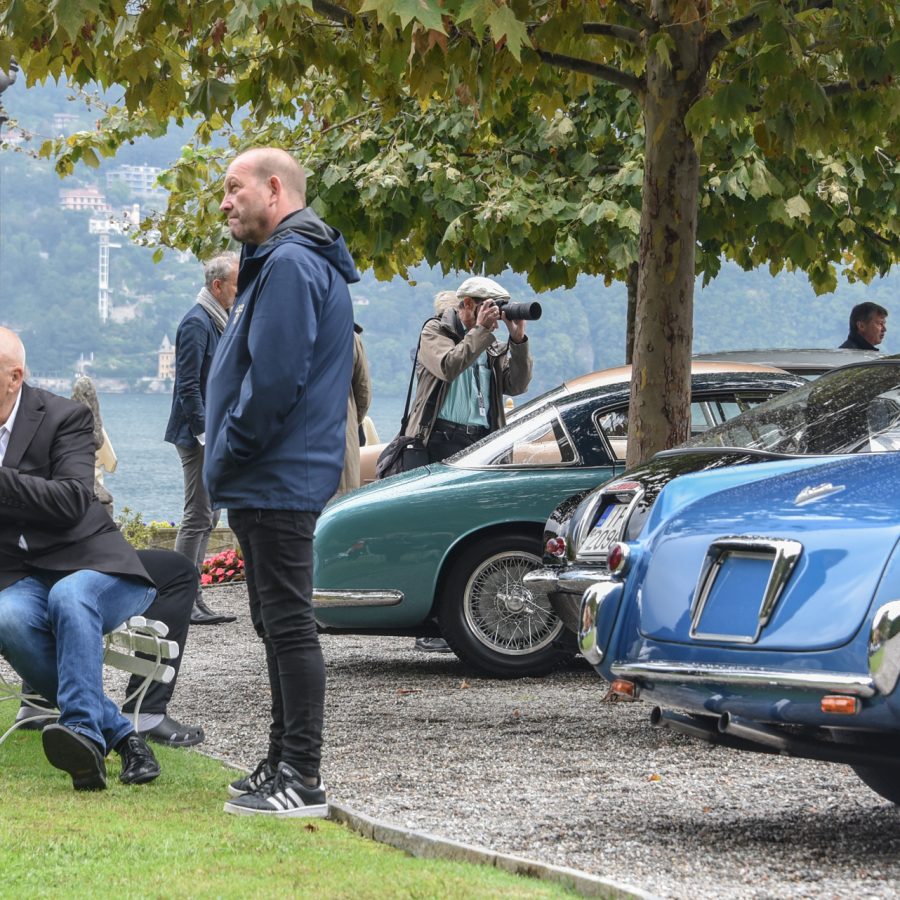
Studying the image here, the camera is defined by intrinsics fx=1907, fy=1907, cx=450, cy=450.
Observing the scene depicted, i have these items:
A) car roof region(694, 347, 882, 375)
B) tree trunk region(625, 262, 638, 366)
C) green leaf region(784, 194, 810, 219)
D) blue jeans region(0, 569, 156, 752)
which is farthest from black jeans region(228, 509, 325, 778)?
tree trunk region(625, 262, 638, 366)

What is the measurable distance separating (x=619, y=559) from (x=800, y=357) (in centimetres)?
713

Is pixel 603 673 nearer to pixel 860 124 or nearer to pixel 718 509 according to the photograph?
pixel 718 509

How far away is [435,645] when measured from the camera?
11820 millimetres

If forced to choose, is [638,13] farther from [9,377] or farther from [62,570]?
[62,570]

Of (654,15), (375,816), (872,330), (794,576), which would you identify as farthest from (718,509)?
(872,330)

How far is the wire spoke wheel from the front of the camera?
10320 mm

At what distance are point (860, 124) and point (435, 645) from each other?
408cm

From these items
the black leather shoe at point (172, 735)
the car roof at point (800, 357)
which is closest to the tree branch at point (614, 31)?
the car roof at point (800, 357)

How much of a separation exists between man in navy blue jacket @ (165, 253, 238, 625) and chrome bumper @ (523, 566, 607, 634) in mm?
3258

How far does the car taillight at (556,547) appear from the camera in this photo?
27.5ft

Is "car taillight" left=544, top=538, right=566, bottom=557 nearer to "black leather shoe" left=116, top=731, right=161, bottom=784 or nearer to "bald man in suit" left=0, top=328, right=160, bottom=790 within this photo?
"bald man in suit" left=0, top=328, right=160, bottom=790

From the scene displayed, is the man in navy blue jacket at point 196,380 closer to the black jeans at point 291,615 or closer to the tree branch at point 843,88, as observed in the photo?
the tree branch at point 843,88

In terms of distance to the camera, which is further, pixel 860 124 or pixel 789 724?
pixel 860 124

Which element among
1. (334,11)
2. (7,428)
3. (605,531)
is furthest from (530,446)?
(7,428)
